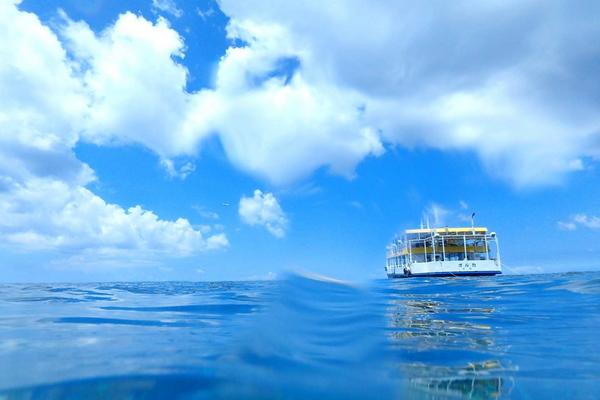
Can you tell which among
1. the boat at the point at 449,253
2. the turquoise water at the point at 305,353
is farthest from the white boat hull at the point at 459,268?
the turquoise water at the point at 305,353

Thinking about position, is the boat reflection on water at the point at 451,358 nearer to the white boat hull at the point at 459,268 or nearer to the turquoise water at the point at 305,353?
the turquoise water at the point at 305,353

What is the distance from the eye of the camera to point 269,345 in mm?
5402

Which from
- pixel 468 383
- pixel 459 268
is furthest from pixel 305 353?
pixel 459 268

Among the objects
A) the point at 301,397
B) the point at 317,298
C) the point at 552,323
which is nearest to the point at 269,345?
the point at 301,397

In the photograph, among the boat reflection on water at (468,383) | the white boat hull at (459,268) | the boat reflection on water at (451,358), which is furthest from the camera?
the white boat hull at (459,268)

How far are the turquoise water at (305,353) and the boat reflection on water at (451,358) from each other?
0.07ft

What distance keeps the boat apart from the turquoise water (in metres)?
44.2

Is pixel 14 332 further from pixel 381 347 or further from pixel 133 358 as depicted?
pixel 381 347

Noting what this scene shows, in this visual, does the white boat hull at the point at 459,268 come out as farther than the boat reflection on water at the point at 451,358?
Yes

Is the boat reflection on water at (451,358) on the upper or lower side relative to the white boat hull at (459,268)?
lower

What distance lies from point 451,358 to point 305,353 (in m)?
1.98

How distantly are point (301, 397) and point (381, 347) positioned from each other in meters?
2.29

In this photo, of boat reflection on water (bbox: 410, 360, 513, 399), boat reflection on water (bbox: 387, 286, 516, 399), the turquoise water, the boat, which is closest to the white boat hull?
the boat

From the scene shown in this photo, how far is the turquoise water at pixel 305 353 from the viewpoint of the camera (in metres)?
4.12
